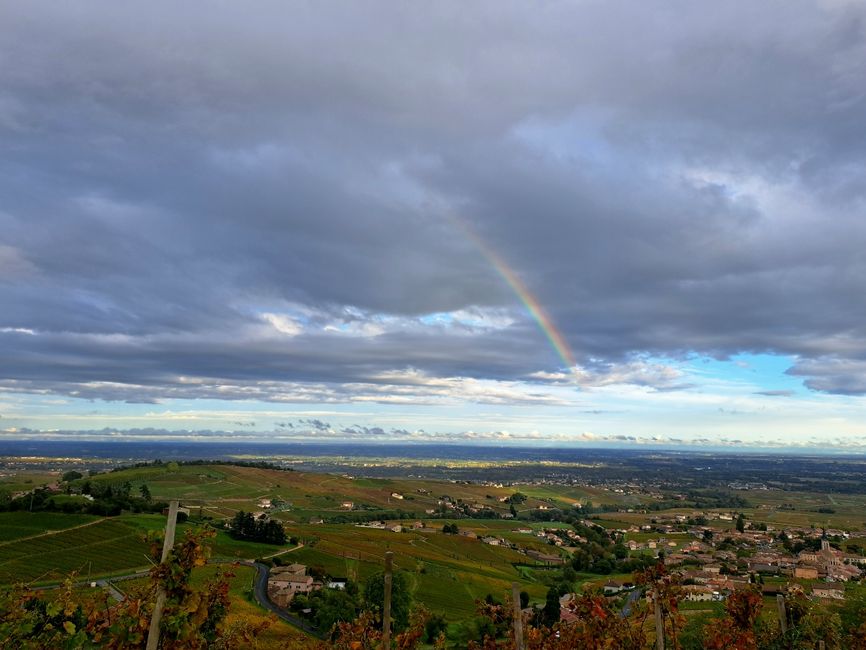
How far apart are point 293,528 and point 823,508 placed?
185 meters

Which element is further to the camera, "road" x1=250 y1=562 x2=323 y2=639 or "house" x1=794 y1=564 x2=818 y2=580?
"house" x1=794 y1=564 x2=818 y2=580

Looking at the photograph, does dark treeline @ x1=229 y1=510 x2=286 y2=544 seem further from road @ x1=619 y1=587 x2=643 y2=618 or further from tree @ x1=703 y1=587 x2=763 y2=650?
tree @ x1=703 y1=587 x2=763 y2=650

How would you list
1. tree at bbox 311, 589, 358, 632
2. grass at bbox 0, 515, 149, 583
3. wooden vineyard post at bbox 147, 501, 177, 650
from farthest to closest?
grass at bbox 0, 515, 149, 583 < tree at bbox 311, 589, 358, 632 < wooden vineyard post at bbox 147, 501, 177, 650

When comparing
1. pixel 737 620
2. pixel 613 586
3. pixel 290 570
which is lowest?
pixel 613 586

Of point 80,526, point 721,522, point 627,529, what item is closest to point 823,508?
point 721,522

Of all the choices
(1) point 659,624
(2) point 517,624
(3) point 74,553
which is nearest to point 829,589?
(1) point 659,624

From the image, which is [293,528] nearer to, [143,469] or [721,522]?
[143,469]

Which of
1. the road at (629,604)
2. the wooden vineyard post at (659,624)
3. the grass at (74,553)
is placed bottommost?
the grass at (74,553)

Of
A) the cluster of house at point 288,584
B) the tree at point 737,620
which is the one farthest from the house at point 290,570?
the tree at point 737,620

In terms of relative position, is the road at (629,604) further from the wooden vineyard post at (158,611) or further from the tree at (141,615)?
the wooden vineyard post at (158,611)

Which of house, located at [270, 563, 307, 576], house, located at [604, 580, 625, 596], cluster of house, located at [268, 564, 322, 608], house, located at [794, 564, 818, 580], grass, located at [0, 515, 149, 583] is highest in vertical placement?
grass, located at [0, 515, 149, 583]

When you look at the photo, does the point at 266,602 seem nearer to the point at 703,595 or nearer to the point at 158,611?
the point at 703,595

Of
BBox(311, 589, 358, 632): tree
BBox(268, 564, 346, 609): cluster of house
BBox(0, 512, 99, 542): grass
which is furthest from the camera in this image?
BBox(0, 512, 99, 542): grass

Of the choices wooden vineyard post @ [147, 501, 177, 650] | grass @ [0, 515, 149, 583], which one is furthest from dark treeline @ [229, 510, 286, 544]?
wooden vineyard post @ [147, 501, 177, 650]
